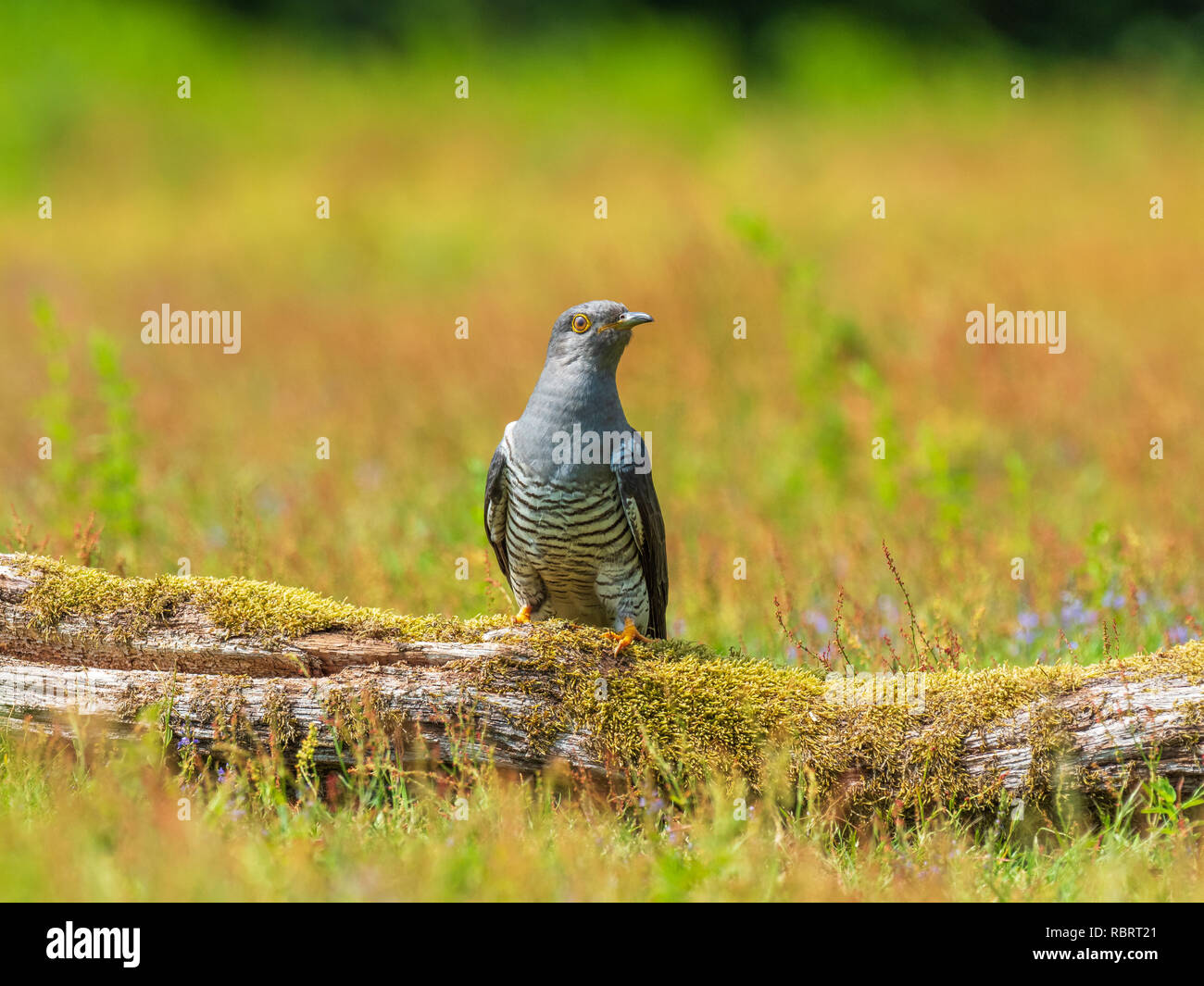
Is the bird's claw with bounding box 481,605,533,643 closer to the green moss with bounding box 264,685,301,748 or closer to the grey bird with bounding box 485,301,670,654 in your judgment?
the grey bird with bounding box 485,301,670,654

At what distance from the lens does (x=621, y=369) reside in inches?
373

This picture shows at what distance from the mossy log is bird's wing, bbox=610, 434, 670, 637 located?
1.58 feet

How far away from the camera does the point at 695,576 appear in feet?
17.4

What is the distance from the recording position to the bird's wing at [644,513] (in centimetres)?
397

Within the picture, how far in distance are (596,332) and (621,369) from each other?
17.8ft

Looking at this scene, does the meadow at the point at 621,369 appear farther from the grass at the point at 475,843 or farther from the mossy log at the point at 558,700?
the mossy log at the point at 558,700

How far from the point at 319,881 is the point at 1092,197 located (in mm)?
13354

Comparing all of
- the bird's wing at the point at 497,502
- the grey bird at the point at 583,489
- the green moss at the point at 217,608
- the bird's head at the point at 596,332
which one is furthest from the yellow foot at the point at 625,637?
the bird's head at the point at 596,332

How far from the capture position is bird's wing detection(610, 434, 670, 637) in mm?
3973

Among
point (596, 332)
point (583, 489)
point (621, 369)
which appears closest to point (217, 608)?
point (583, 489)

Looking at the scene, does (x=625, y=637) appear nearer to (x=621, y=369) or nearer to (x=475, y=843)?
(x=475, y=843)

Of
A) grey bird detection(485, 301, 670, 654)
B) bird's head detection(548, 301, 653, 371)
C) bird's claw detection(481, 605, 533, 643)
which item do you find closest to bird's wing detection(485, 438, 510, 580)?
grey bird detection(485, 301, 670, 654)

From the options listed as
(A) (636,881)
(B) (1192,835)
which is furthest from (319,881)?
(B) (1192,835)

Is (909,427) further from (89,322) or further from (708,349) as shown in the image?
(89,322)
